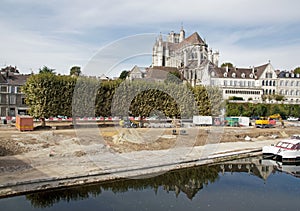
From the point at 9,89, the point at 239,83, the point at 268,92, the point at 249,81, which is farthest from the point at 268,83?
the point at 9,89

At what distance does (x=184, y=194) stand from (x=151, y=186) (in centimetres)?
232

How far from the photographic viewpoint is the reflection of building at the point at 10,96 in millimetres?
60219

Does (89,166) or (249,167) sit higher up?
(89,166)

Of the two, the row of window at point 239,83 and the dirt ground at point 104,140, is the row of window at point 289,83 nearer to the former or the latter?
the row of window at point 239,83

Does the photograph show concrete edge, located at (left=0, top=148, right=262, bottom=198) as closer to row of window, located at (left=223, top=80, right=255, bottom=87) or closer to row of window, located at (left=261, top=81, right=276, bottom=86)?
row of window, located at (left=223, top=80, right=255, bottom=87)

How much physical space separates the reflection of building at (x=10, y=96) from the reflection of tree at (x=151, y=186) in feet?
166

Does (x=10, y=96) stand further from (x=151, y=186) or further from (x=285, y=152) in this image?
(x=285, y=152)

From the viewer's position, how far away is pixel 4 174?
1822 cm

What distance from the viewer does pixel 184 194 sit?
59.4ft

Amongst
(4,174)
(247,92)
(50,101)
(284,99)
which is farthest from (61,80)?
(284,99)

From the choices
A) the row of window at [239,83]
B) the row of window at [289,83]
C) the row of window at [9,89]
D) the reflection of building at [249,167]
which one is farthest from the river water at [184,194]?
the row of window at [289,83]

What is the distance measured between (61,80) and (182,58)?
72.2 meters

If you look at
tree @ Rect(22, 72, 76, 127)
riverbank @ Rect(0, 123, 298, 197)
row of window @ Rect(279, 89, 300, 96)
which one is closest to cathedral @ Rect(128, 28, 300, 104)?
row of window @ Rect(279, 89, 300, 96)

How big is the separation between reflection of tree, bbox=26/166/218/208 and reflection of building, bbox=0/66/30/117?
5053 cm
